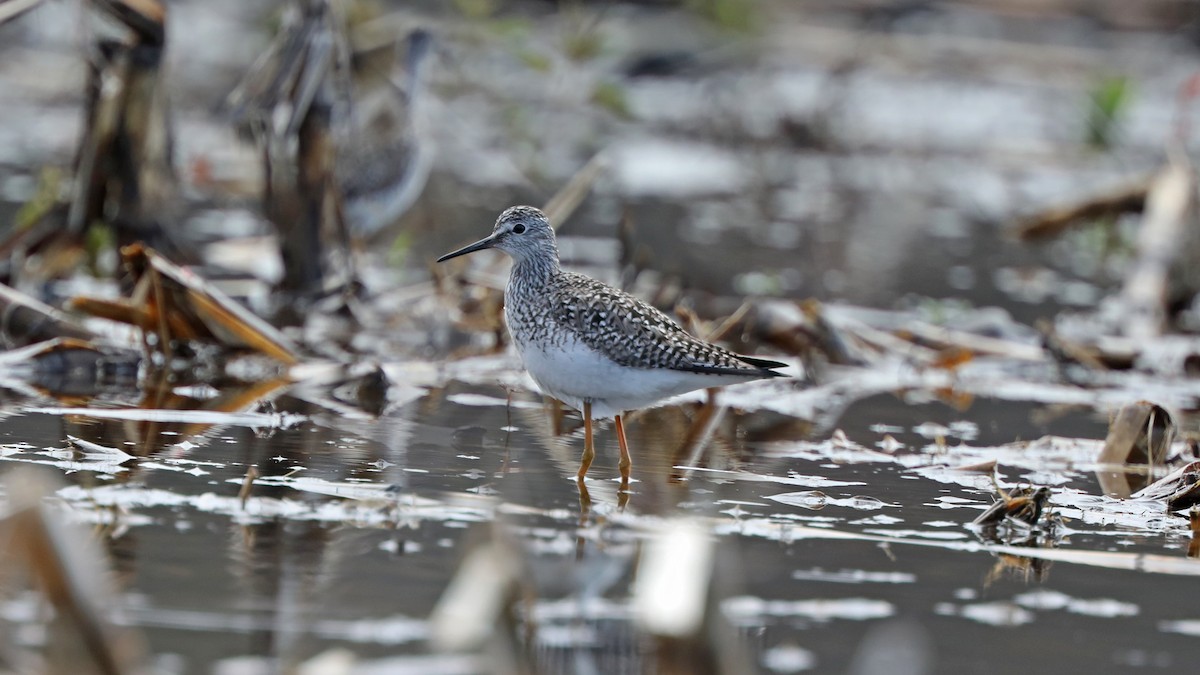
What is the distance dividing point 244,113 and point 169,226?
1420 mm

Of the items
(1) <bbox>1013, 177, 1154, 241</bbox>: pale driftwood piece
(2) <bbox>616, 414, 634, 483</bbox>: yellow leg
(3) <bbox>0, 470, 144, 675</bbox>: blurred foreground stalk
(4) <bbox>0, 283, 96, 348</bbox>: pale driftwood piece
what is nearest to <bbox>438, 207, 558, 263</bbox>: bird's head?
(2) <bbox>616, 414, 634, 483</bbox>: yellow leg

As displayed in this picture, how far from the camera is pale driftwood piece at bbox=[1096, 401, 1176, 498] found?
721 cm

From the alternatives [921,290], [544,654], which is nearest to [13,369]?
[544,654]

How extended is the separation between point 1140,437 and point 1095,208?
5883 millimetres

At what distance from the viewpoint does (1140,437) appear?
726 centimetres

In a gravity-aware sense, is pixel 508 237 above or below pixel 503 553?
above

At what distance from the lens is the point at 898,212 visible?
56.4 feet

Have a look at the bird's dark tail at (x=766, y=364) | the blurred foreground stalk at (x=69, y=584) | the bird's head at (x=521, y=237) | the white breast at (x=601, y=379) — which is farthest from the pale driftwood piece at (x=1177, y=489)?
the blurred foreground stalk at (x=69, y=584)

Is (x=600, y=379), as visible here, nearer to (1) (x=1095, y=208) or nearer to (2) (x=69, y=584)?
(2) (x=69, y=584)

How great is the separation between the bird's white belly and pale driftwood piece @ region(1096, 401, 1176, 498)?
6.62 ft

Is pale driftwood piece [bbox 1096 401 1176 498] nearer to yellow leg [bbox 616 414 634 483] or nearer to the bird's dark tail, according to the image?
the bird's dark tail

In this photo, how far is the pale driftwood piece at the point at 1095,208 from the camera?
500 inches

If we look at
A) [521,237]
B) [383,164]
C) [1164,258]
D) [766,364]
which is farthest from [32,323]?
[1164,258]

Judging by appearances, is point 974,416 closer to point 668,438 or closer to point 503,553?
point 668,438
